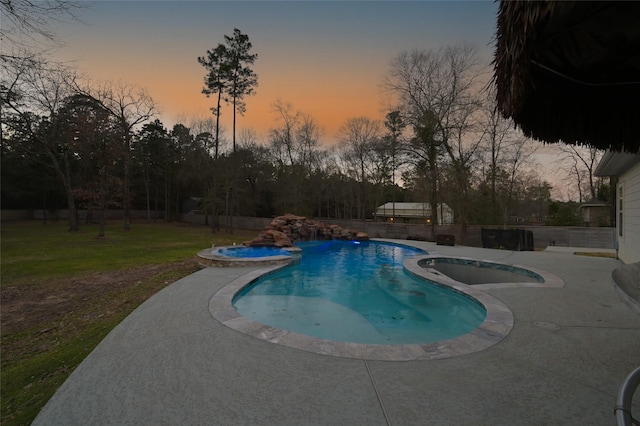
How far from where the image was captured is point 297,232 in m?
16.1

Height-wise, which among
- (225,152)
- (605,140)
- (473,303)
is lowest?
(473,303)

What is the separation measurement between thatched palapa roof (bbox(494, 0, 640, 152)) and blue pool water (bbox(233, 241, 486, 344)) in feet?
10.1

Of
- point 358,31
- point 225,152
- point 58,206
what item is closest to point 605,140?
point 358,31

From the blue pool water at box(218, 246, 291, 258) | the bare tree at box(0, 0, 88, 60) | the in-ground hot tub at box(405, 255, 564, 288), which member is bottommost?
the in-ground hot tub at box(405, 255, 564, 288)

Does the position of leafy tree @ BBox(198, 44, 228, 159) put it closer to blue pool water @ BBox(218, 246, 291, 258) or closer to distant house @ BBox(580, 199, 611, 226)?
blue pool water @ BBox(218, 246, 291, 258)

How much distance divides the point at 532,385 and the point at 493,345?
2.76 feet

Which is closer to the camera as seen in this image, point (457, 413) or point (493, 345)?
point (457, 413)

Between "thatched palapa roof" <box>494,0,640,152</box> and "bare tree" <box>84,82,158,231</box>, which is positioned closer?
"thatched palapa roof" <box>494,0,640,152</box>

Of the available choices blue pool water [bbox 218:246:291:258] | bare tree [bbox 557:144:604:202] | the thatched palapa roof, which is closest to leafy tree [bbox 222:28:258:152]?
blue pool water [bbox 218:246:291:258]

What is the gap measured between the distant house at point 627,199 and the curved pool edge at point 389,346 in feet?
16.9

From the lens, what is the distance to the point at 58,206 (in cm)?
3097

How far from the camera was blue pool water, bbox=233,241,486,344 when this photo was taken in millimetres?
4840

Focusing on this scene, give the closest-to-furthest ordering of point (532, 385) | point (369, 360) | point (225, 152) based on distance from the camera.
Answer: point (532, 385) < point (369, 360) < point (225, 152)

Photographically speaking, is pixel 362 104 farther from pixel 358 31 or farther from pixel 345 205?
pixel 345 205
